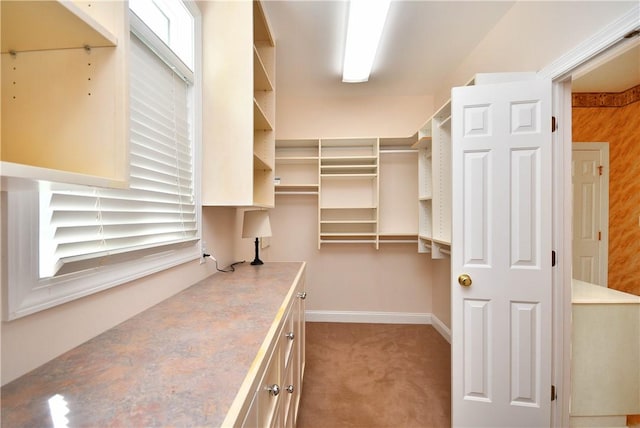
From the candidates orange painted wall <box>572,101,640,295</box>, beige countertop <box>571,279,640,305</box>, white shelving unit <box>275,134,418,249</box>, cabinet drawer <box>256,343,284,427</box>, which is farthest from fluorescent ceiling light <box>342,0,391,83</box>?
orange painted wall <box>572,101,640,295</box>

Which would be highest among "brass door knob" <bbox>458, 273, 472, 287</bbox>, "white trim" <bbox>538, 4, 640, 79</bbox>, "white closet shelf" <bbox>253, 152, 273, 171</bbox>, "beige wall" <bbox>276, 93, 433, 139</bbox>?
"beige wall" <bbox>276, 93, 433, 139</bbox>

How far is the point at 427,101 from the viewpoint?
3227mm

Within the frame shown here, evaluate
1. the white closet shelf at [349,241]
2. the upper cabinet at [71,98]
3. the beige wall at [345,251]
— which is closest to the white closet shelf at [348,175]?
the beige wall at [345,251]

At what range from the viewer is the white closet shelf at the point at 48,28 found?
49 centimetres

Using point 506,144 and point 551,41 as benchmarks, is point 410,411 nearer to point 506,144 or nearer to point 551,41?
point 506,144

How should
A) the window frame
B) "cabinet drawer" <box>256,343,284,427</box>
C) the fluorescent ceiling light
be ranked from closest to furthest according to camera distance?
the window frame
"cabinet drawer" <box>256,343,284,427</box>
the fluorescent ceiling light

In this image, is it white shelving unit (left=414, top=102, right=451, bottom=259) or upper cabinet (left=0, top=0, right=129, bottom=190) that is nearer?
upper cabinet (left=0, top=0, right=129, bottom=190)

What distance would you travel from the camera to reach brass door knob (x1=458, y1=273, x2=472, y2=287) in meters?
1.62

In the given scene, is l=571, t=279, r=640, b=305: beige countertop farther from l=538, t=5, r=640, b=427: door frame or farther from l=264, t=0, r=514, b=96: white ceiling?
l=264, t=0, r=514, b=96: white ceiling

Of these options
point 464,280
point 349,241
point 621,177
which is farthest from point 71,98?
point 621,177

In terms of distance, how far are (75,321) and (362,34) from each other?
2298 mm

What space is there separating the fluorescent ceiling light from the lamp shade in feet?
4.98

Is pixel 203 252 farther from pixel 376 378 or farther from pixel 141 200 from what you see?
pixel 376 378

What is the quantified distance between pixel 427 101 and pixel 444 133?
1.04 meters
